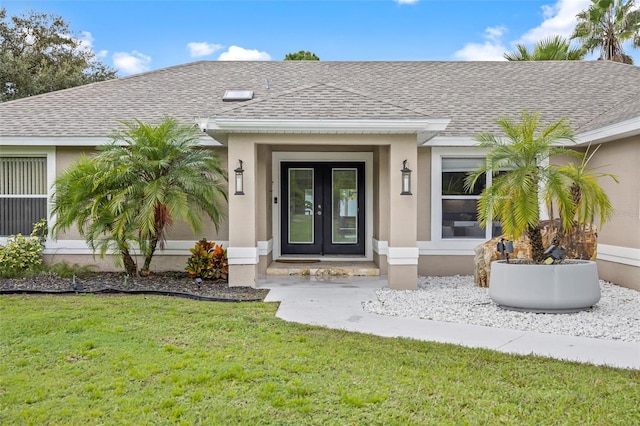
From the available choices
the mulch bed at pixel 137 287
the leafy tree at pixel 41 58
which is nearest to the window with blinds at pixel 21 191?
the mulch bed at pixel 137 287

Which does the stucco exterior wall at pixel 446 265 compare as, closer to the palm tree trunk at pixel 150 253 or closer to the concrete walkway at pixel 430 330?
the concrete walkway at pixel 430 330

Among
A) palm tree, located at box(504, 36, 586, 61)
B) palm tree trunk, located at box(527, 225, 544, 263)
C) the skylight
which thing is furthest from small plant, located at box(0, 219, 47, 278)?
palm tree, located at box(504, 36, 586, 61)

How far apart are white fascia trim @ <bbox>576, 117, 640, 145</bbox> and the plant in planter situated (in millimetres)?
1236

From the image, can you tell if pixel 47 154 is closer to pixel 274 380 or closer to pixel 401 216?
pixel 401 216

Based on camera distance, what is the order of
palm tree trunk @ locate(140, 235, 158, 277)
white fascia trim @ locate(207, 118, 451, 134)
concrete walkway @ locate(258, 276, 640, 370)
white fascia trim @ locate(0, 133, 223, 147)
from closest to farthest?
1. concrete walkway @ locate(258, 276, 640, 370)
2. white fascia trim @ locate(207, 118, 451, 134)
3. palm tree trunk @ locate(140, 235, 158, 277)
4. white fascia trim @ locate(0, 133, 223, 147)

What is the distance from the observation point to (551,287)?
23.0 ft

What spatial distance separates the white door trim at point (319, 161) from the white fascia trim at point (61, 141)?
2008 mm

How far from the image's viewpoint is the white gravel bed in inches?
247

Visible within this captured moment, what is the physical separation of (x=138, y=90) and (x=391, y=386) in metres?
11.3

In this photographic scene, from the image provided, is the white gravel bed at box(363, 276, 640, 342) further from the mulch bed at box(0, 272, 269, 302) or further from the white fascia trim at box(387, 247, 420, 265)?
the mulch bed at box(0, 272, 269, 302)

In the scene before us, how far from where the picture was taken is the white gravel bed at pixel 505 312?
6.28 meters

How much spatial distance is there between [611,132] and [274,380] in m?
7.74

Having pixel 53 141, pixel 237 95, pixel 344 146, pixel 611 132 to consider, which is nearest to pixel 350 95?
pixel 344 146

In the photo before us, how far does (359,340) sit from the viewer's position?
5.59 metres
